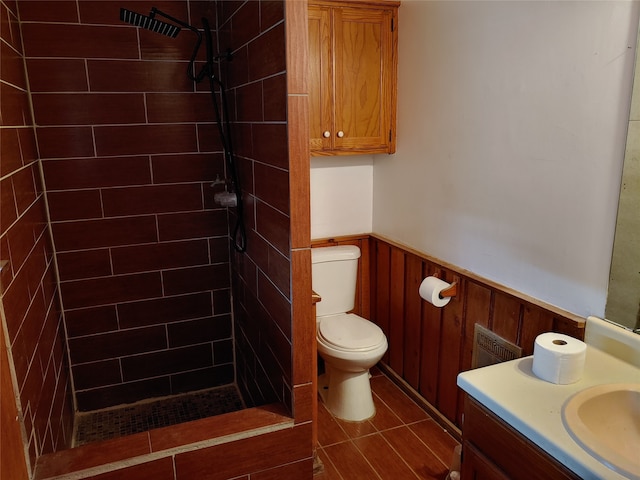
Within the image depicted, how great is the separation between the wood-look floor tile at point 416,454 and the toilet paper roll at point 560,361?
3.10 feet

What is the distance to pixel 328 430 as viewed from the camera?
8.36 ft

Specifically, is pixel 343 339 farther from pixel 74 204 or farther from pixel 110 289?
pixel 74 204

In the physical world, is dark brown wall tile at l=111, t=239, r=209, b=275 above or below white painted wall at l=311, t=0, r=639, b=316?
below

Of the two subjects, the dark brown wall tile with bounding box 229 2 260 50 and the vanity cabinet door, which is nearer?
the vanity cabinet door

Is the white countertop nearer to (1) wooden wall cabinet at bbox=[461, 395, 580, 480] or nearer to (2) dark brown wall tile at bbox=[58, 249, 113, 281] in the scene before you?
(1) wooden wall cabinet at bbox=[461, 395, 580, 480]

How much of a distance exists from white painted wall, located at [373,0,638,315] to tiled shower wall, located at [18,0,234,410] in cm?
103

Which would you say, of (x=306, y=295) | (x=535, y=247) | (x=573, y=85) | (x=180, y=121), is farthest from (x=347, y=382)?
(x=573, y=85)

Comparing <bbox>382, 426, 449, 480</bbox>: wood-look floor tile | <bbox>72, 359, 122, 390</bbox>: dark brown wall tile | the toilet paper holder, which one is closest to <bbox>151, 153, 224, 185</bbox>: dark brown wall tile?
<bbox>72, 359, 122, 390</bbox>: dark brown wall tile

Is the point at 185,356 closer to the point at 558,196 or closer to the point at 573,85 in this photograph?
the point at 558,196

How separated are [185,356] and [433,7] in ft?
6.95

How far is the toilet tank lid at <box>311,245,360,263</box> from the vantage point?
2713mm

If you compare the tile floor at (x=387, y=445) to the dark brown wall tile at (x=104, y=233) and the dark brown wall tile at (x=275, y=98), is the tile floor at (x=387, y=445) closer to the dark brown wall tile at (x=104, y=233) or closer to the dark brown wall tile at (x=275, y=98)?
the dark brown wall tile at (x=104, y=233)

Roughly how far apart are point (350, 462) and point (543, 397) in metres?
1.17

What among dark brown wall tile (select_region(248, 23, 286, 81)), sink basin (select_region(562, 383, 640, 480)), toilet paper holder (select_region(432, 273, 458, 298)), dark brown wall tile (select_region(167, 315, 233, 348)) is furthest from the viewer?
dark brown wall tile (select_region(167, 315, 233, 348))
